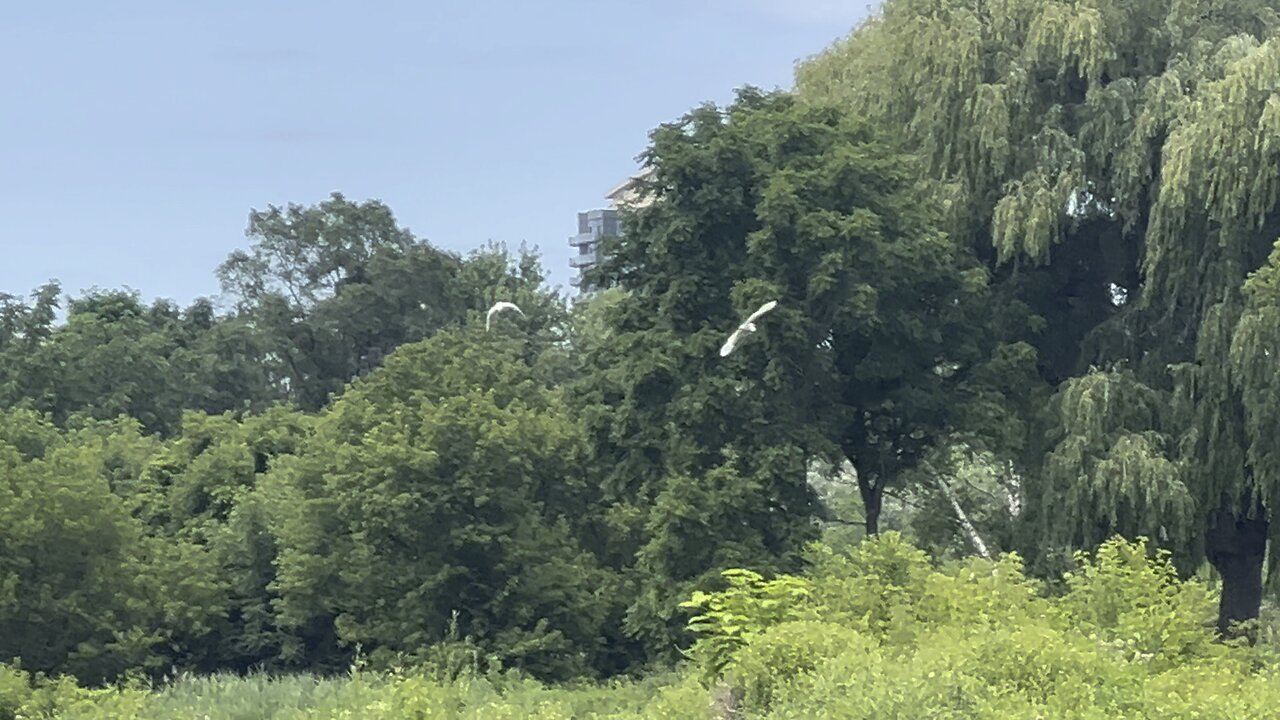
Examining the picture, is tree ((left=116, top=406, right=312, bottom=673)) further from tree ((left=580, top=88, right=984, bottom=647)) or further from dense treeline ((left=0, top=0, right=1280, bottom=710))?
tree ((left=580, top=88, right=984, bottom=647))

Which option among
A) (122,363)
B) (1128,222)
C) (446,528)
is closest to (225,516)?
(446,528)

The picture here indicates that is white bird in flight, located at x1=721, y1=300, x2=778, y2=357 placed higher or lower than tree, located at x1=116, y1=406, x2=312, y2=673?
higher

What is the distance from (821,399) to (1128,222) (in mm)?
4255

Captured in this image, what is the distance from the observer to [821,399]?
2000cm

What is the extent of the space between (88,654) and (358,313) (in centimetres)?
1744

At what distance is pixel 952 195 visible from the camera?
19.8 m

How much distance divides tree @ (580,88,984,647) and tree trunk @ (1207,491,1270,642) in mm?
3577

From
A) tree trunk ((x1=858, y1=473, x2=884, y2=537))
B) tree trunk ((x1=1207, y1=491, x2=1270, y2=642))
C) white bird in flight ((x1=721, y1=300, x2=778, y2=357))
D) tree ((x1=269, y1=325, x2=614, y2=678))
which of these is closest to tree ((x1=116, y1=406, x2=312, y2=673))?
tree ((x1=269, y1=325, x2=614, y2=678))

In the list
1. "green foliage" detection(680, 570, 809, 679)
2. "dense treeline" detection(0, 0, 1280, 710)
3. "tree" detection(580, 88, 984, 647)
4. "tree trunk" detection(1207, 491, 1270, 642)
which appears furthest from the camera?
"tree trunk" detection(1207, 491, 1270, 642)

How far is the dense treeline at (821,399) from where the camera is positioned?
17.9m

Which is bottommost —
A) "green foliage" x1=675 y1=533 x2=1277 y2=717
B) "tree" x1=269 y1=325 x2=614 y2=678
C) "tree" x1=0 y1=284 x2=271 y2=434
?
"green foliage" x1=675 y1=533 x2=1277 y2=717

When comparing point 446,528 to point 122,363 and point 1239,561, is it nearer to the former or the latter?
point 1239,561

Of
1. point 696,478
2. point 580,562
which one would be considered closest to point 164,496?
point 580,562

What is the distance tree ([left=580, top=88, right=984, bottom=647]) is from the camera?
18.4m
